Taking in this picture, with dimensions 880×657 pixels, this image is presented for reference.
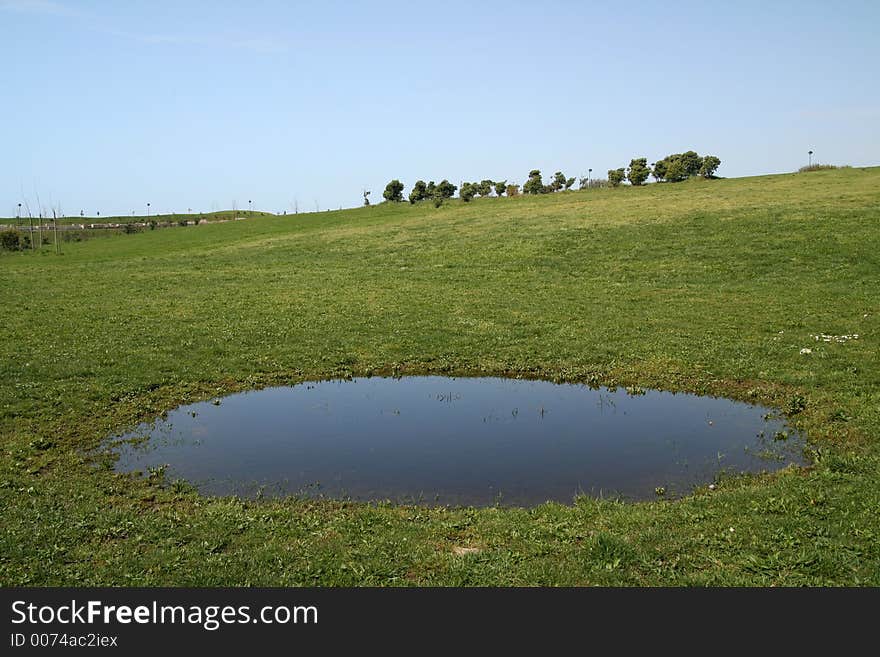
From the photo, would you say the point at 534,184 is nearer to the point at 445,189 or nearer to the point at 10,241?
the point at 445,189

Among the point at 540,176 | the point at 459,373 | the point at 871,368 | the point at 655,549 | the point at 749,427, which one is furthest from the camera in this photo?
the point at 540,176

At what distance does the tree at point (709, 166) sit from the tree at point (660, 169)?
435 centimetres

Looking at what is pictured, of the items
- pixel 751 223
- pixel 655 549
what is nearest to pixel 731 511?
pixel 655 549

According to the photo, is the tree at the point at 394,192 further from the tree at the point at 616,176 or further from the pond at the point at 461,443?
the pond at the point at 461,443

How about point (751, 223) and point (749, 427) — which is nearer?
point (749, 427)

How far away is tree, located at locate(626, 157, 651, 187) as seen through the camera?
83.8m

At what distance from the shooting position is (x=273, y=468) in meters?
14.2

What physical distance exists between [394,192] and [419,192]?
6578 millimetres

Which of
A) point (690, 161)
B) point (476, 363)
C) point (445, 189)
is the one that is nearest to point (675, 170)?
point (690, 161)

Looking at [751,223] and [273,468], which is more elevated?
[751,223]

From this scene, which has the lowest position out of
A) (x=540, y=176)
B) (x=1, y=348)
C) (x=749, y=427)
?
(x=749, y=427)

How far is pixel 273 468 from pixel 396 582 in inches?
240

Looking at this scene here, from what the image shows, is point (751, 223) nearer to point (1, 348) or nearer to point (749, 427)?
point (749, 427)

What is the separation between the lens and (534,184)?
95.6 metres
